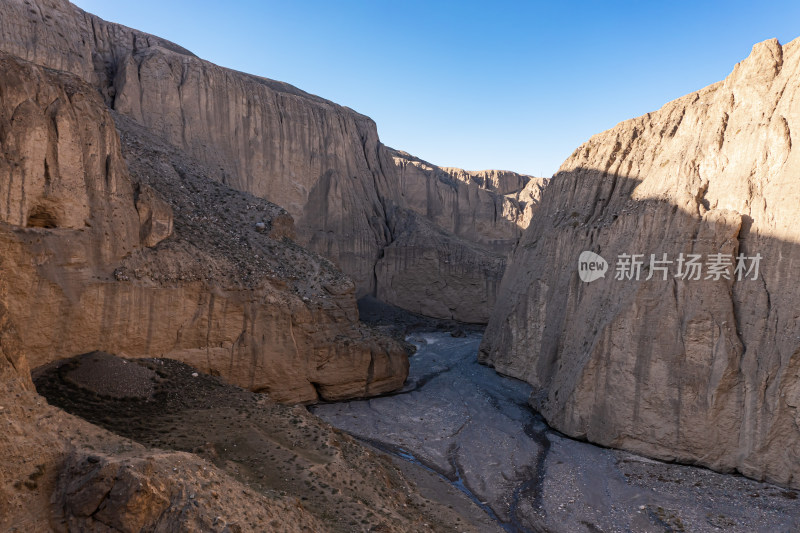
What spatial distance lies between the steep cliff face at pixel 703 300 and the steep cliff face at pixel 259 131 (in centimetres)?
3268

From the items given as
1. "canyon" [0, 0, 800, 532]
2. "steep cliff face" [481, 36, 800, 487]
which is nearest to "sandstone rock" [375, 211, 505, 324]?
"canyon" [0, 0, 800, 532]

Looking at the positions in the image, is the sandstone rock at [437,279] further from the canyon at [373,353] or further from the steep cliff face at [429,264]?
the canyon at [373,353]

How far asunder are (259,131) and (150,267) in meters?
32.6

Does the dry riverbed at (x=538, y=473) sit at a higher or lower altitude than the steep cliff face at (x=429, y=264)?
lower

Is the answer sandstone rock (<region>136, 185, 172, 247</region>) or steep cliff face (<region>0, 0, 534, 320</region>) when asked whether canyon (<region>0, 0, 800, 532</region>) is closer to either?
sandstone rock (<region>136, 185, 172, 247</region>)

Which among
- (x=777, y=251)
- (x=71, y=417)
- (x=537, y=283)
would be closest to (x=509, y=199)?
(x=537, y=283)

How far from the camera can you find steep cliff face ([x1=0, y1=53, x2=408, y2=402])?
57.5ft

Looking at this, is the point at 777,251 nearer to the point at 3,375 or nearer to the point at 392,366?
the point at 392,366

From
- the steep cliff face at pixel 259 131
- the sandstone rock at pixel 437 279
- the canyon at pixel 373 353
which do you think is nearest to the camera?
the canyon at pixel 373 353

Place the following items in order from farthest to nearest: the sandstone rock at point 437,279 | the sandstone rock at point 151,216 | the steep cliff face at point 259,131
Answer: the sandstone rock at point 437,279 → the steep cliff face at point 259,131 → the sandstone rock at point 151,216

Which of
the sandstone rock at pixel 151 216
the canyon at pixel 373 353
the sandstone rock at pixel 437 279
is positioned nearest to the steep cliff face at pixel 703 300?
the canyon at pixel 373 353

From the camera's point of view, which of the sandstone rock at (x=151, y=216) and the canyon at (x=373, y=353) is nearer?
the canyon at (x=373, y=353)

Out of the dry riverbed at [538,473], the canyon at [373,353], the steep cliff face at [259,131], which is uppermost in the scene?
the steep cliff face at [259,131]

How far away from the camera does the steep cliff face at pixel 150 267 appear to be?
17.5m
